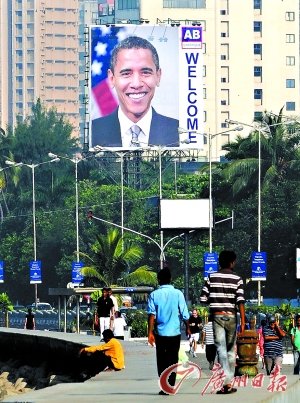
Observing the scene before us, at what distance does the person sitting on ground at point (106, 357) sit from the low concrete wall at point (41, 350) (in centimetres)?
687

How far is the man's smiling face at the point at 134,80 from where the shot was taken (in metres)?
123

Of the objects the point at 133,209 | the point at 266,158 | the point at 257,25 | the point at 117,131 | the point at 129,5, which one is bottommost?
the point at 133,209

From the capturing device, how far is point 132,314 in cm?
6619

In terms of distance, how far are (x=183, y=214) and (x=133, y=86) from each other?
A: 5030 cm

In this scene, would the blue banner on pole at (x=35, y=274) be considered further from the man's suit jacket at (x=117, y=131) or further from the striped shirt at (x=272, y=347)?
the striped shirt at (x=272, y=347)

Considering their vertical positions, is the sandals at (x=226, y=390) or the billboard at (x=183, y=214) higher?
the billboard at (x=183, y=214)

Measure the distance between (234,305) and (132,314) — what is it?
45.2 m

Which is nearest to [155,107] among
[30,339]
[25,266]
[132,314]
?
[25,266]

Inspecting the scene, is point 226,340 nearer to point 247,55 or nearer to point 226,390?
point 226,390

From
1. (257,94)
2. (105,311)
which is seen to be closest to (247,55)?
(257,94)

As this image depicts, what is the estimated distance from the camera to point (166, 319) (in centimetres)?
2236

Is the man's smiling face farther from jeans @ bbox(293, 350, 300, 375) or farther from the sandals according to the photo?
the sandals

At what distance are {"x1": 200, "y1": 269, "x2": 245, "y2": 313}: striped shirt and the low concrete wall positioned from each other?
16.2 m

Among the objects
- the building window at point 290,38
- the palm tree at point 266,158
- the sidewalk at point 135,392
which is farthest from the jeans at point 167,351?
the building window at point 290,38
